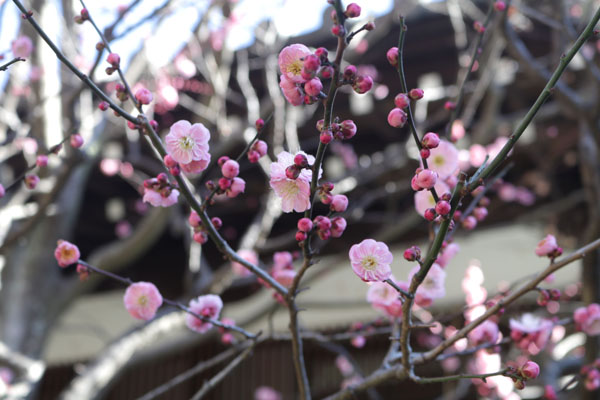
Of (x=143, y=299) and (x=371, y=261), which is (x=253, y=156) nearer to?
(x=371, y=261)

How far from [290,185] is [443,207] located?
242 mm

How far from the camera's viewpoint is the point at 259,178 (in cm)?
455

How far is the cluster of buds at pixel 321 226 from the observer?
0.92 metres

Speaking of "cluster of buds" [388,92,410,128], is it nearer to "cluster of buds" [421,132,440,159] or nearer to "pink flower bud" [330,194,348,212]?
"cluster of buds" [421,132,440,159]

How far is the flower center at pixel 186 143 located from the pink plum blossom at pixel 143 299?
1.34 ft

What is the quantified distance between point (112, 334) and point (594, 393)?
4577 millimetres

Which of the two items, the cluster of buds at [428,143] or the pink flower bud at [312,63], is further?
the cluster of buds at [428,143]

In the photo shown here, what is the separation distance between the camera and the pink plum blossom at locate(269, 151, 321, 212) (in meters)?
0.96

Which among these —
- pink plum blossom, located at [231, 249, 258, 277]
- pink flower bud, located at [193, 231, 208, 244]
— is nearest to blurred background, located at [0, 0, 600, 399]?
pink plum blossom, located at [231, 249, 258, 277]

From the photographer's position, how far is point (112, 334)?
5641 millimetres

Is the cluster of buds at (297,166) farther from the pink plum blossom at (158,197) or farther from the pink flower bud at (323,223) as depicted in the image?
the pink plum blossom at (158,197)

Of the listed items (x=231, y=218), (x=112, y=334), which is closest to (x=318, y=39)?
(x=231, y=218)

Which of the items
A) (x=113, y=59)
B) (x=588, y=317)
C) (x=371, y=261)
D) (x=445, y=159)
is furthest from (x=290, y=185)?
(x=588, y=317)

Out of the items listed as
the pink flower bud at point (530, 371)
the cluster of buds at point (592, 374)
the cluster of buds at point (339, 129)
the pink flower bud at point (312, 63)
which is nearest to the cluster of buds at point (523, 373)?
the pink flower bud at point (530, 371)
